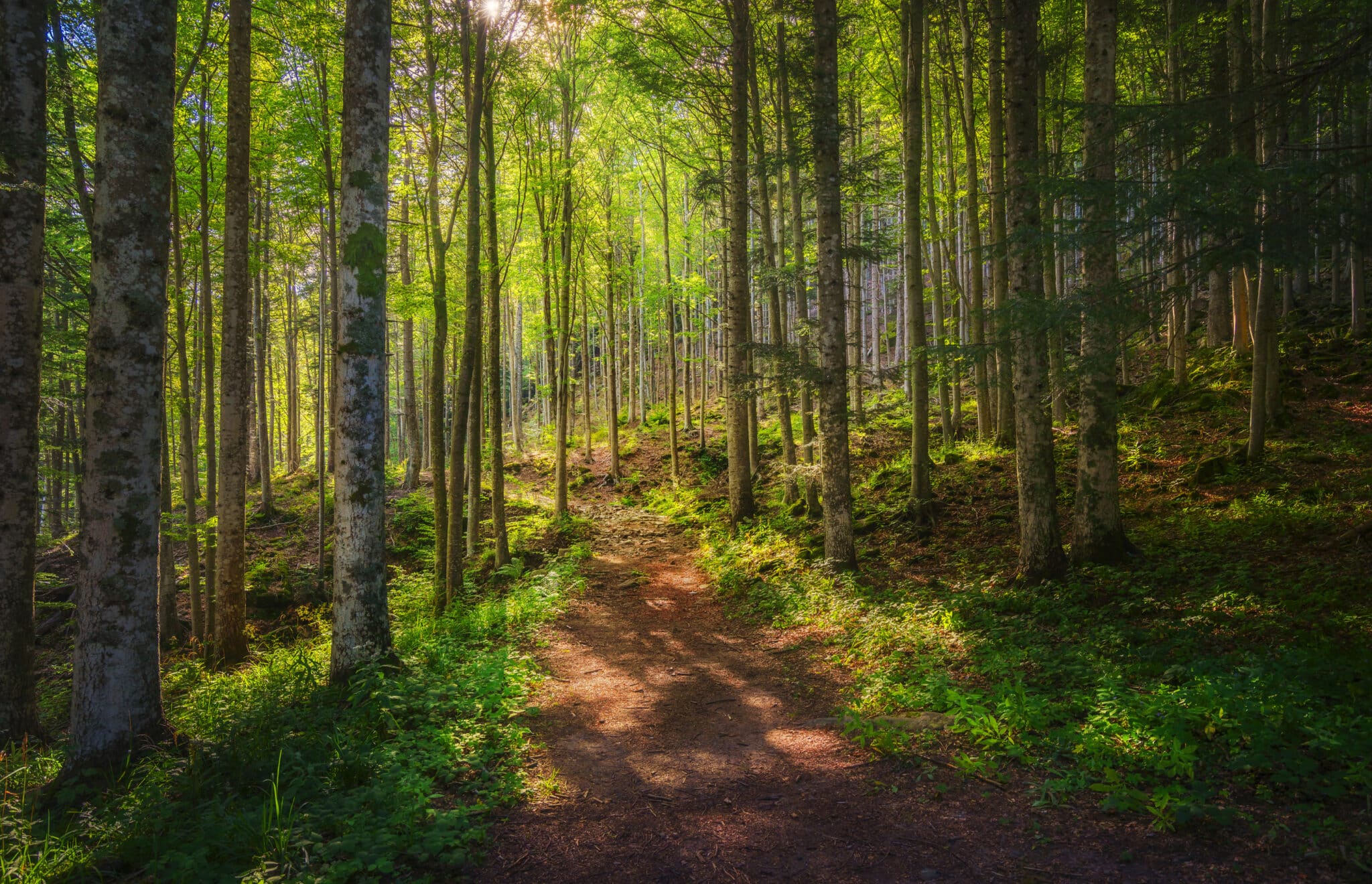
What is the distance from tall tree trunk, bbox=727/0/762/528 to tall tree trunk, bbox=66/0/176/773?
9.41m

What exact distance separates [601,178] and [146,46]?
52.3ft

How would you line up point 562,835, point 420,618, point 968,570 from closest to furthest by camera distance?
point 562,835
point 968,570
point 420,618

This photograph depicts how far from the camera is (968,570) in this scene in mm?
8969

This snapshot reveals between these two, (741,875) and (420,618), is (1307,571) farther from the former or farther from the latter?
(420,618)

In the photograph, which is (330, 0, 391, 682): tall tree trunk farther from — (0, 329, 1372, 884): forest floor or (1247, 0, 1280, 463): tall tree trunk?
(1247, 0, 1280, 463): tall tree trunk

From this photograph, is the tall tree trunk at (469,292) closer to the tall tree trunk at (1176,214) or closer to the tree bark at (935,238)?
the tree bark at (935,238)

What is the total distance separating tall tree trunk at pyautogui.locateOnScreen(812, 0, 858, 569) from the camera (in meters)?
9.48

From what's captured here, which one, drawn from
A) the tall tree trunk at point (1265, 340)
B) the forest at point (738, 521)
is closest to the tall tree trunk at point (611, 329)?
the forest at point (738, 521)

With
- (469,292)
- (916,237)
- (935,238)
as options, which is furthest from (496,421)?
(935,238)

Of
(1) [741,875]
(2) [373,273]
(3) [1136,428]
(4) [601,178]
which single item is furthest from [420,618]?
(4) [601,178]

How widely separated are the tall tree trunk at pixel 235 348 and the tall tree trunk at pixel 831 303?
8.34m

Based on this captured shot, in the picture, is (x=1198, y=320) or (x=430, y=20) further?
(x=1198, y=320)

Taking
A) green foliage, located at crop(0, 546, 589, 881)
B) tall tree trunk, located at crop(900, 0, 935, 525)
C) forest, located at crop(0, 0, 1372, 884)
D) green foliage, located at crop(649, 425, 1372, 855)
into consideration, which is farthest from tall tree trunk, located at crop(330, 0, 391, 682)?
tall tree trunk, located at crop(900, 0, 935, 525)

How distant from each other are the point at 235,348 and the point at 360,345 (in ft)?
15.0
